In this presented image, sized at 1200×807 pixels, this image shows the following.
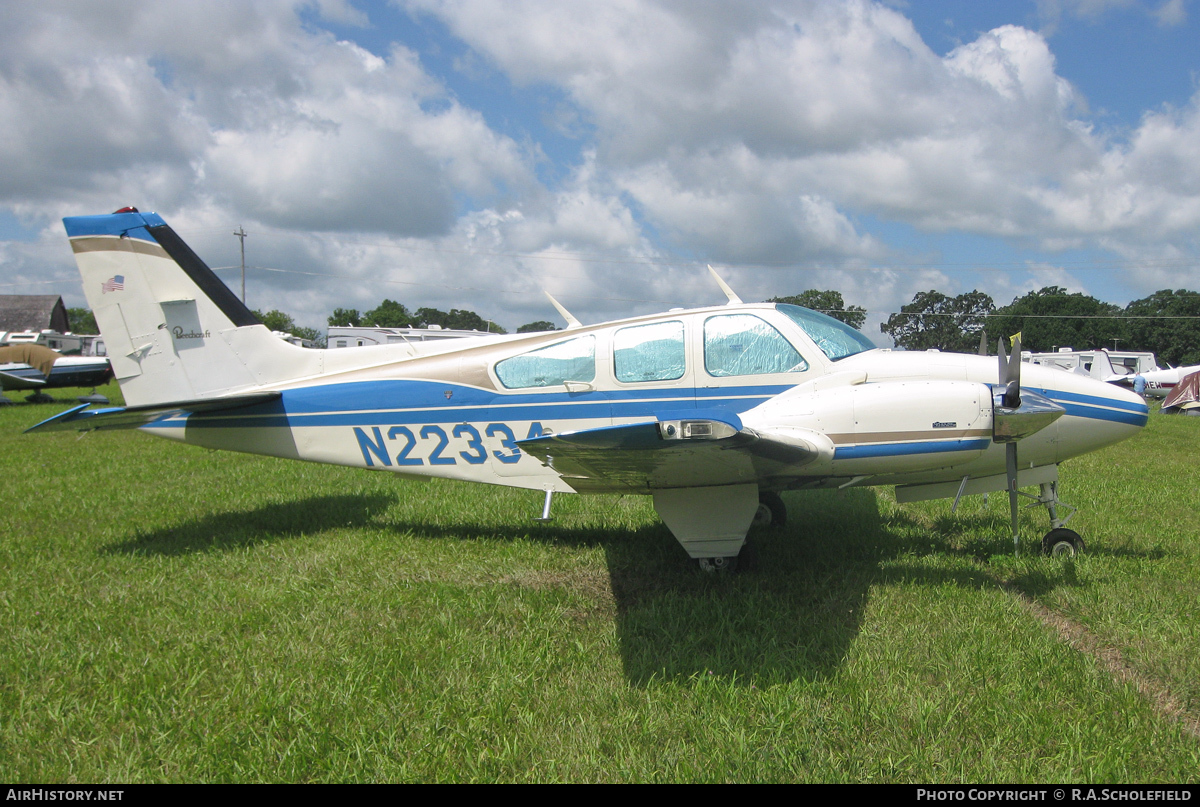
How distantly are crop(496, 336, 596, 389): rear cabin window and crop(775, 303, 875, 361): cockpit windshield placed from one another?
1.70 meters

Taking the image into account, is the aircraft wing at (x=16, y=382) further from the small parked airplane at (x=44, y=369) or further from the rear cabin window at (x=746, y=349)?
the rear cabin window at (x=746, y=349)

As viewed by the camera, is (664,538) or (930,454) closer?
(930,454)

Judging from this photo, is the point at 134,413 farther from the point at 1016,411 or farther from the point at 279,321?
the point at 279,321

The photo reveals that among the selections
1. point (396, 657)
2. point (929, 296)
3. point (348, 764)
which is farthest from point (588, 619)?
point (929, 296)

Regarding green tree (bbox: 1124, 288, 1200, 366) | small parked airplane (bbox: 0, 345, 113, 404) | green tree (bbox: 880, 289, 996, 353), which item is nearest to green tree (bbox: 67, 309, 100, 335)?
small parked airplane (bbox: 0, 345, 113, 404)

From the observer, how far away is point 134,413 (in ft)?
18.2

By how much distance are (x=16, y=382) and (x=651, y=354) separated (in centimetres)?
2603

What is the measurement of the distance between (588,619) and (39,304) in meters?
62.2

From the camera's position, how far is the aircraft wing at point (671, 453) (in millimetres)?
3395

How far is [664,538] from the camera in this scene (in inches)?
246

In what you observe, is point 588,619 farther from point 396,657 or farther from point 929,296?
point 929,296

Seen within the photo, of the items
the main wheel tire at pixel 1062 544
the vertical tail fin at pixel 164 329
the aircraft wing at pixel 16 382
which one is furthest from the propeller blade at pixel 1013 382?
the aircraft wing at pixel 16 382

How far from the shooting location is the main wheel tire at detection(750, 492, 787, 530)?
21.9ft

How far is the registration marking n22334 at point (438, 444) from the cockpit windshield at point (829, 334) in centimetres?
242
